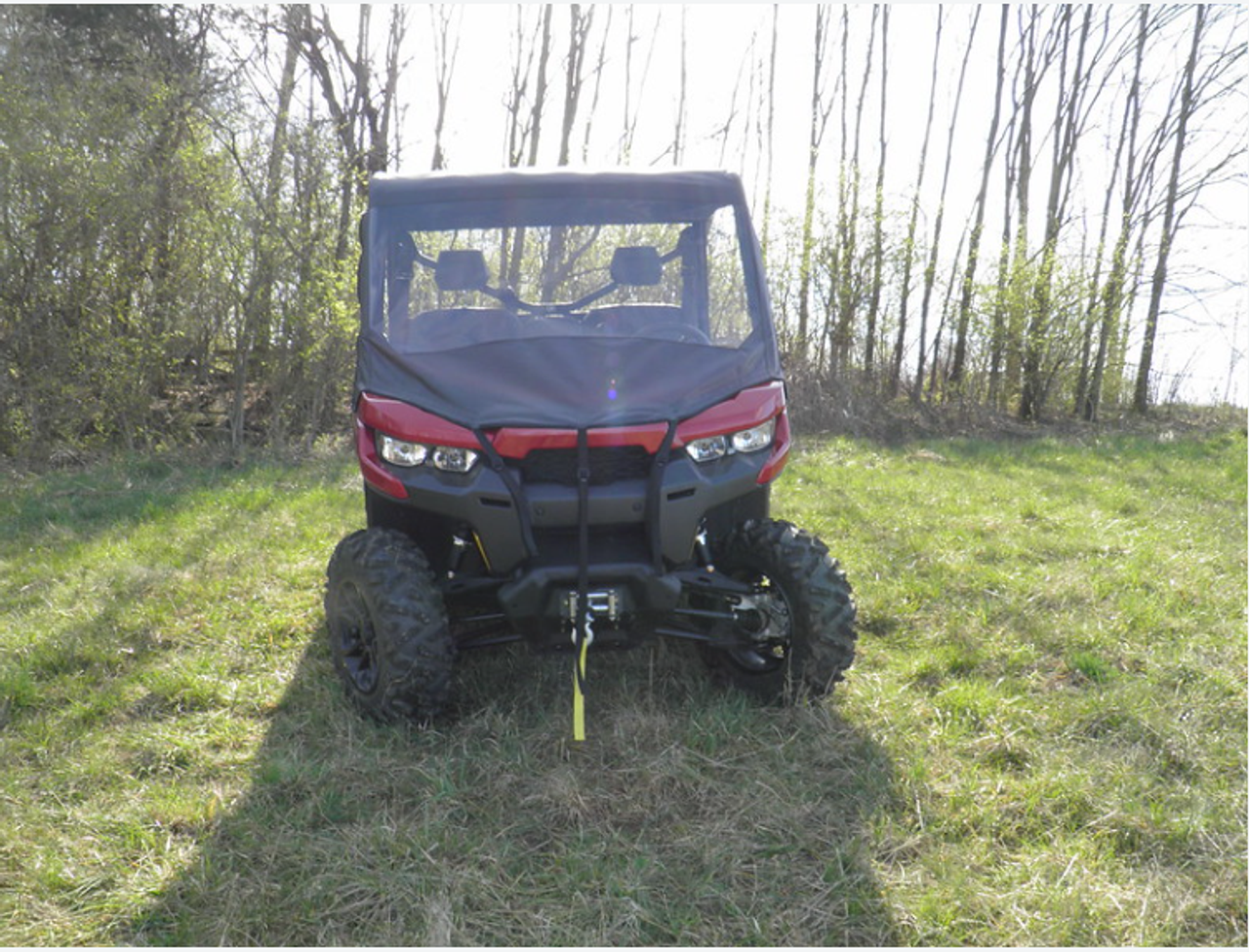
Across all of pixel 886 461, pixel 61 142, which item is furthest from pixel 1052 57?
pixel 61 142

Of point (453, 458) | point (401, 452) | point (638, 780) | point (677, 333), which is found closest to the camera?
point (638, 780)

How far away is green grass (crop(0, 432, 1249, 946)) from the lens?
2.60 meters

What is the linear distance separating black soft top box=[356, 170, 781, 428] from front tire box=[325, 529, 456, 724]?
569mm

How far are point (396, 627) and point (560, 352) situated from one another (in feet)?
3.78

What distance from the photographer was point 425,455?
11.3 ft

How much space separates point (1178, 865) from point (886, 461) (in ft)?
26.1

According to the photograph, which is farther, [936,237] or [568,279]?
[936,237]

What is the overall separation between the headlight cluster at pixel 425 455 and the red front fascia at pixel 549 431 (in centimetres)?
3

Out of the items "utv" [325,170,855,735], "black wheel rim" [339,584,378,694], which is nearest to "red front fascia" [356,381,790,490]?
"utv" [325,170,855,735]

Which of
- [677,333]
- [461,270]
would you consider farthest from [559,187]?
[677,333]

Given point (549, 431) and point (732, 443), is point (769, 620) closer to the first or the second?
point (732, 443)

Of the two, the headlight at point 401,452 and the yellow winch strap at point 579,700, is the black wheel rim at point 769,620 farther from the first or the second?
the headlight at point 401,452

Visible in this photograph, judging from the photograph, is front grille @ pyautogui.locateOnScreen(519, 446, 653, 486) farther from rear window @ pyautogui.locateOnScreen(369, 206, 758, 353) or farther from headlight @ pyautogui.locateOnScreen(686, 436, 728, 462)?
rear window @ pyautogui.locateOnScreen(369, 206, 758, 353)

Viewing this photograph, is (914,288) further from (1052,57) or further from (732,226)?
(732,226)
